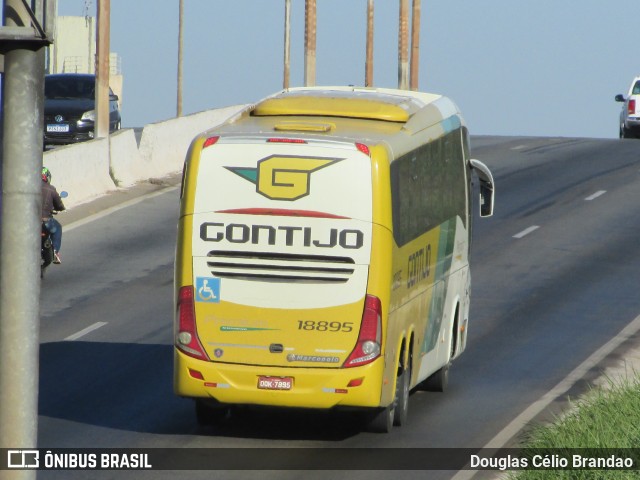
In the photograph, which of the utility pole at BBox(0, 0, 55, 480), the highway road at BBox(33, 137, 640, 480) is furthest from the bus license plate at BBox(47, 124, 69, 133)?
the utility pole at BBox(0, 0, 55, 480)

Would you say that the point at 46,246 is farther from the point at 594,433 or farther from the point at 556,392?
the point at 594,433

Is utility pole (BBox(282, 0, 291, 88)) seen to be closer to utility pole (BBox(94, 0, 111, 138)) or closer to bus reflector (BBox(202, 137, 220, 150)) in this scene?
utility pole (BBox(94, 0, 111, 138))

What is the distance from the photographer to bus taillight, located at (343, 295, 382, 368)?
45.6 ft

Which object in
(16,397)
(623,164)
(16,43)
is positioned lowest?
(623,164)

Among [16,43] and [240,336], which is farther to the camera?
[240,336]

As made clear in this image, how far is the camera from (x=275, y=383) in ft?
45.9

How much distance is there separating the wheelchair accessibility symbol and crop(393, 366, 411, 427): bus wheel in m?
2.15

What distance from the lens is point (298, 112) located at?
15180mm

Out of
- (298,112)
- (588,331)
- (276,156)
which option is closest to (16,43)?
(276,156)

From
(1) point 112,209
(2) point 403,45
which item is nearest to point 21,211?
(1) point 112,209

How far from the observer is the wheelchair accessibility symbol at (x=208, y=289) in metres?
14.0

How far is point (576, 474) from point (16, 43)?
19.1 feet

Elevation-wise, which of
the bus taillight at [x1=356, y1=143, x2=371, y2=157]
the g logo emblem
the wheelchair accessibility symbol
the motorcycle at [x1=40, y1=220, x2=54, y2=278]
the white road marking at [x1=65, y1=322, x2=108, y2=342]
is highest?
the bus taillight at [x1=356, y1=143, x2=371, y2=157]

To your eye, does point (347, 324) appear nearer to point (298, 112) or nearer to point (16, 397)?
point (298, 112)
